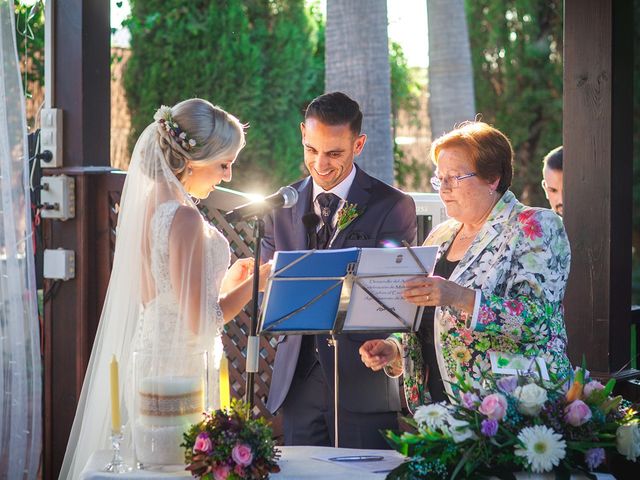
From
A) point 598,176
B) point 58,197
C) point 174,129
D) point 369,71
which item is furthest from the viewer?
point 369,71

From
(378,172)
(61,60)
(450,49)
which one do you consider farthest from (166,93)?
(61,60)

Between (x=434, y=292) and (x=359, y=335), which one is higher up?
(x=434, y=292)

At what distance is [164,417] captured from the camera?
3.33 metres

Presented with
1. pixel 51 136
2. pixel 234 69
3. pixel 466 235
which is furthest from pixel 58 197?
pixel 234 69

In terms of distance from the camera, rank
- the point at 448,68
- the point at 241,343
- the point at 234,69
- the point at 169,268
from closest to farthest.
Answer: the point at 169,268 → the point at 241,343 → the point at 448,68 → the point at 234,69

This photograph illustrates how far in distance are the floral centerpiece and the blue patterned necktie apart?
1181 mm

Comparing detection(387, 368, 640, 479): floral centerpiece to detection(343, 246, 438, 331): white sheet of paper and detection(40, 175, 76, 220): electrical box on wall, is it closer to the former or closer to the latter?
detection(343, 246, 438, 331): white sheet of paper

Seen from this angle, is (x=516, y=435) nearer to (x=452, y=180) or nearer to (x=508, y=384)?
(x=508, y=384)

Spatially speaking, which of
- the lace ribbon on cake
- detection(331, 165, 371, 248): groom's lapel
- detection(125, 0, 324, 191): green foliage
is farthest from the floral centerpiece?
detection(125, 0, 324, 191): green foliage

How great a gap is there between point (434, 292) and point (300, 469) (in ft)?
2.54

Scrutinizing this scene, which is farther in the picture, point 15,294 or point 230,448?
point 15,294

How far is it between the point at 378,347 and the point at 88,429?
122 cm

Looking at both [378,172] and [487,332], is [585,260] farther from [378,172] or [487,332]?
[378,172]

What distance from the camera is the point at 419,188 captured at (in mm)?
14547
